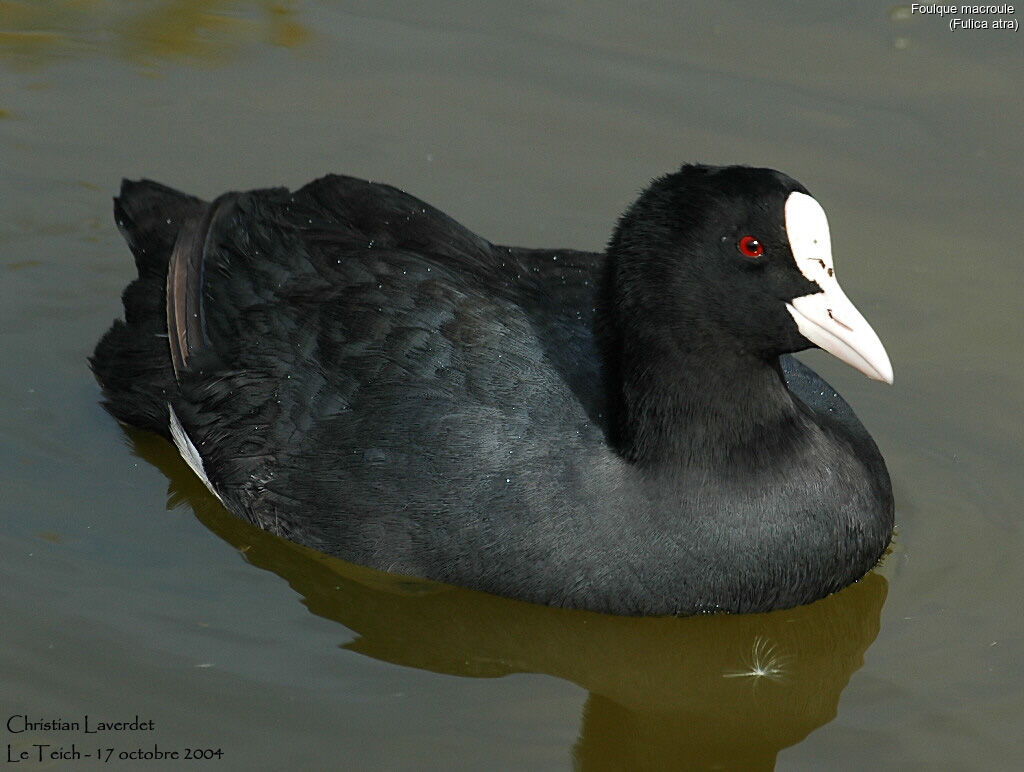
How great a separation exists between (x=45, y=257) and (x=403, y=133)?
157cm

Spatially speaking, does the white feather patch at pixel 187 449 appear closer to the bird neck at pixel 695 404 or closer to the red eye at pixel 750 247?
the bird neck at pixel 695 404

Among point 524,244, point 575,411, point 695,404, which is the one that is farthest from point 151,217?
point 695,404

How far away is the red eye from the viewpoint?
4.25 meters

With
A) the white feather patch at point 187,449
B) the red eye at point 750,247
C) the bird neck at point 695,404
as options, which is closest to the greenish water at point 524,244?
the white feather patch at point 187,449

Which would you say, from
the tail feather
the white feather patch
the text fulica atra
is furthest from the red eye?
the tail feather

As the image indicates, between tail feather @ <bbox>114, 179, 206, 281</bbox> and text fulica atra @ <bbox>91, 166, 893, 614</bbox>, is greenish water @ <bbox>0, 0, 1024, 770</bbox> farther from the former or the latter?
tail feather @ <bbox>114, 179, 206, 281</bbox>

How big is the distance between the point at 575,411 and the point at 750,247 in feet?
2.29

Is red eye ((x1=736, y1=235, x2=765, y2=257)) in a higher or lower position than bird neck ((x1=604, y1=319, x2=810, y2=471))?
higher

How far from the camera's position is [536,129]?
6.93m

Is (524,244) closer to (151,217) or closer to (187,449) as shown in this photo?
(151,217)

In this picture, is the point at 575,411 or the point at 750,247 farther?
the point at 575,411

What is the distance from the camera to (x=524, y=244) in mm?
Answer: 6277

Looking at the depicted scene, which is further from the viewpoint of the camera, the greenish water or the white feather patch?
the white feather patch

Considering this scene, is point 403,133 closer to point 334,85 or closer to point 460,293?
point 334,85
